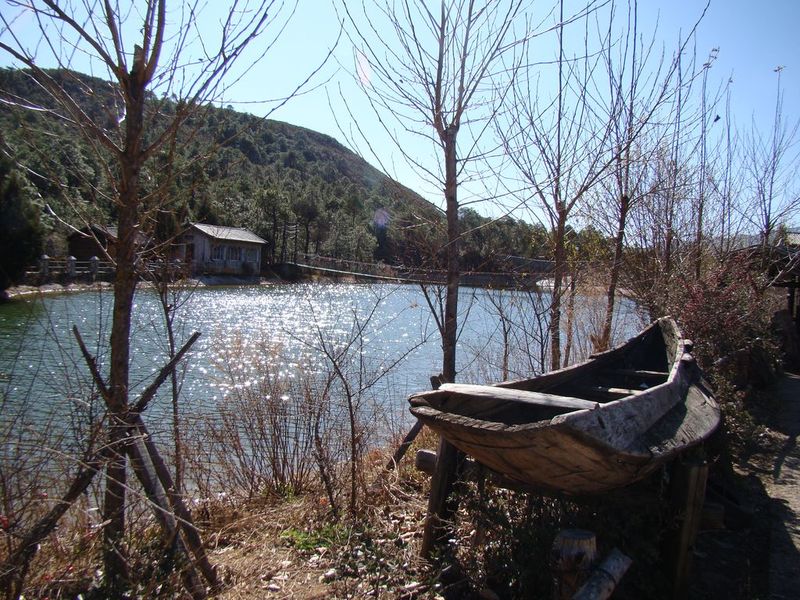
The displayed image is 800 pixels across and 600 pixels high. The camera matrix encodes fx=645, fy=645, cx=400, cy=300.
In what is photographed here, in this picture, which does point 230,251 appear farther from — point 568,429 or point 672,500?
point 568,429

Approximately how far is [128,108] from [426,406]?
6.55 feet

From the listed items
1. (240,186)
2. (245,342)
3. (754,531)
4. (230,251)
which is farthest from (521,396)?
(240,186)

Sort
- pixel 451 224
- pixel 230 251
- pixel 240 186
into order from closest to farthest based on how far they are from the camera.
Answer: pixel 451 224, pixel 230 251, pixel 240 186

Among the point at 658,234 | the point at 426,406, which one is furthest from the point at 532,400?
the point at 658,234

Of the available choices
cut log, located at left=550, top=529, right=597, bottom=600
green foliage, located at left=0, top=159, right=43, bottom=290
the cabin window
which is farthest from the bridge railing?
the cabin window

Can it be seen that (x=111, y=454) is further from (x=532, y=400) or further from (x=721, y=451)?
(x=721, y=451)

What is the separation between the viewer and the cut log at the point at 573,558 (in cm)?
272

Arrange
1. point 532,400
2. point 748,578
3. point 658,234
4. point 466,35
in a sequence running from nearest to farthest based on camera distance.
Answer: point 532,400
point 748,578
point 466,35
point 658,234

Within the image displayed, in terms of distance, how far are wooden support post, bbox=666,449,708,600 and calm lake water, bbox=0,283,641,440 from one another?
7.17 feet

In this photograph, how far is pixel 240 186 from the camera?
59062mm

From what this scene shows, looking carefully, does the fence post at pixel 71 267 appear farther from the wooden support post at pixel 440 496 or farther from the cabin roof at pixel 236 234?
the wooden support post at pixel 440 496

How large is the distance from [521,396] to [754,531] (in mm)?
2428

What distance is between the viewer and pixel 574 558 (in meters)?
2.71

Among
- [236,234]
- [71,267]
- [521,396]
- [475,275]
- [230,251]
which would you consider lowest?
[71,267]
